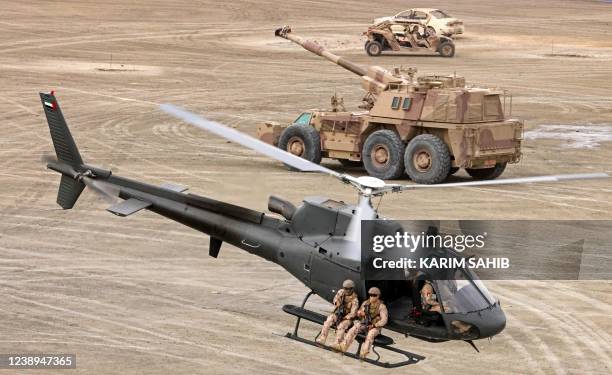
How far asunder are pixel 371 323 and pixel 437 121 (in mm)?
13594

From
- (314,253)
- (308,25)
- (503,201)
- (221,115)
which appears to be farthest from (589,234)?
(308,25)

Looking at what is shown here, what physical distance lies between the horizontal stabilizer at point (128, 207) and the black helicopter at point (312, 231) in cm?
2

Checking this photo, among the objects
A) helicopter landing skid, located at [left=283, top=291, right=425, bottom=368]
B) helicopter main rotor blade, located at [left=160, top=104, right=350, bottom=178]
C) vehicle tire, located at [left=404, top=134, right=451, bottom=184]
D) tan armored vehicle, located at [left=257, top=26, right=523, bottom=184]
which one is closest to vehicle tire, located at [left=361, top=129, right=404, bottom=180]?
tan armored vehicle, located at [left=257, top=26, right=523, bottom=184]

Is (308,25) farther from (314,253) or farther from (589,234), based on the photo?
(314,253)

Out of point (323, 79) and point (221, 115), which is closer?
point (221, 115)

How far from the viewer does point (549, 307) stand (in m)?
20.7

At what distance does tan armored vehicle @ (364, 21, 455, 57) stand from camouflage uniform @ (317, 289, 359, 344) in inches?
1572

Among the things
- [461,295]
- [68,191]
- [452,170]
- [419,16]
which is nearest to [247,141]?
[461,295]

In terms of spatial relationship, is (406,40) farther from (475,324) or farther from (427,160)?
(475,324)

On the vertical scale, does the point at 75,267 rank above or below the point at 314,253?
below

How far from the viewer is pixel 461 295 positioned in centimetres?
1622

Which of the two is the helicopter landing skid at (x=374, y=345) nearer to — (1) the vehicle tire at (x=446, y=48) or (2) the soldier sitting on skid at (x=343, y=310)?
(2) the soldier sitting on skid at (x=343, y=310)

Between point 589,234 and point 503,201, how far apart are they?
10.4ft

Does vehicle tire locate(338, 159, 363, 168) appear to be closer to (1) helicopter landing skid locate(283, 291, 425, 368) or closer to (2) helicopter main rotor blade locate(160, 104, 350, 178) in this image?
(1) helicopter landing skid locate(283, 291, 425, 368)
